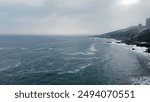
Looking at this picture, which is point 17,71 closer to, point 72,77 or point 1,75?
point 1,75

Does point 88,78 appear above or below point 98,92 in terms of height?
below

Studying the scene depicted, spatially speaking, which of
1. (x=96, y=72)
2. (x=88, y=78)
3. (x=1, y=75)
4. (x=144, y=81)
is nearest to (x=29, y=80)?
(x=1, y=75)

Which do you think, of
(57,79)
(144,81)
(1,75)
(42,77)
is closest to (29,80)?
(42,77)

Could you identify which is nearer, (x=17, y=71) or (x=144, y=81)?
(x=144, y=81)

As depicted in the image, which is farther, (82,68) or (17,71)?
(82,68)

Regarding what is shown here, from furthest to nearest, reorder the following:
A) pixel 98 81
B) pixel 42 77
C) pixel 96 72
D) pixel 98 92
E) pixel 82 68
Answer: pixel 82 68 < pixel 96 72 < pixel 42 77 < pixel 98 81 < pixel 98 92

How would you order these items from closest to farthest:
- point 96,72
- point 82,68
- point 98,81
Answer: point 98,81
point 96,72
point 82,68

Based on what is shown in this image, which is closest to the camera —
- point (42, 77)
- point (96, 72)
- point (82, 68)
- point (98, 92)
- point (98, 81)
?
point (98, 92)

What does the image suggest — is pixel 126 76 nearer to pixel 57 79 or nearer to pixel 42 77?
pixel 57 79
